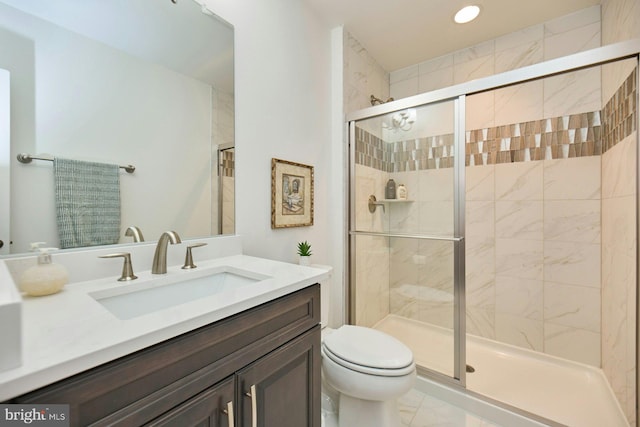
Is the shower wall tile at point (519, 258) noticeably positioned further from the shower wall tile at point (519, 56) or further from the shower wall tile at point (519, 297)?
the shower wall tile at point (519, 56)

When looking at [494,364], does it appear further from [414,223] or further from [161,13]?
[161,13]

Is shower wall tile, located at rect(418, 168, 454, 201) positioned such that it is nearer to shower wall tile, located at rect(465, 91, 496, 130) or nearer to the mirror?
shower wall tile, located at rect(465, 91, 496, 130)

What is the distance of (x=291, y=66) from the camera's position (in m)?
1.69

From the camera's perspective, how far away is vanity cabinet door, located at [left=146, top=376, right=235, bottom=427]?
535 millimetres

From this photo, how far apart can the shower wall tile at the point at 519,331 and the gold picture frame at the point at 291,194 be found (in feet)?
5.77

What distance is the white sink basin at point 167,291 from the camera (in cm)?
79

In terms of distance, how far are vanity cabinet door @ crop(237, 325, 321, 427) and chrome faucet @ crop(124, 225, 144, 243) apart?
2.17ft

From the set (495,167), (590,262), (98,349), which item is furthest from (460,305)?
(98,349)

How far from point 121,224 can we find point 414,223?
1644mm

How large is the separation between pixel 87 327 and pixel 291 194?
1247 millimetres

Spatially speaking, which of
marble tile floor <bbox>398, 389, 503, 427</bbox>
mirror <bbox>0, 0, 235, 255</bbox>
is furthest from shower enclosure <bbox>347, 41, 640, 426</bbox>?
mirror <bbox>0, 0, 235, 255</bbox>

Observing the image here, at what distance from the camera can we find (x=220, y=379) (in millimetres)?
623

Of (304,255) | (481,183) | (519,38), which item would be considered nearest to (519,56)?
(519,38)

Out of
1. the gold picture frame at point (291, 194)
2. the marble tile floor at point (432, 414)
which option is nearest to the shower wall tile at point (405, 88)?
the gold picture frame at point (291, 194)
